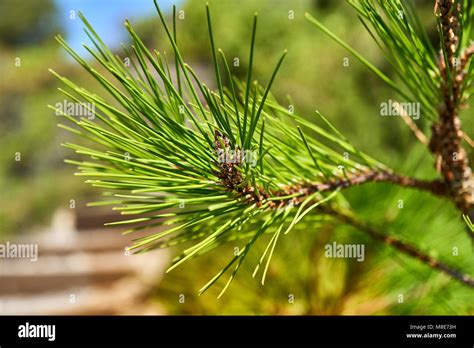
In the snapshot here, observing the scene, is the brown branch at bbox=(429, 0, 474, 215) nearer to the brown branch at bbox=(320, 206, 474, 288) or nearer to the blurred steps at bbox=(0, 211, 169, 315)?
the brown branch at bbox=(320, 206, 474, 288)

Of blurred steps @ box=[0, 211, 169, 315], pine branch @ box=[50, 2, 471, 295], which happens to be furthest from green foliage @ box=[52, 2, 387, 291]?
blurred steps @ box=[0, 211, 169, 315]

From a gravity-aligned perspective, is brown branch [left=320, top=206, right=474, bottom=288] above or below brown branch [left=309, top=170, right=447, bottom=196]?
below

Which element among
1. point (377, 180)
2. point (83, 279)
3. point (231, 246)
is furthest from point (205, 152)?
point (83, 279)

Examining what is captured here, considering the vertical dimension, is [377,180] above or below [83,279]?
above

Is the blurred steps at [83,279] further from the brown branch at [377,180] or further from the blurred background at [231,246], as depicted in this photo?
the brown branch at [377,180]

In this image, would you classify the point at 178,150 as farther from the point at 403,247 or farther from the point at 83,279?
the point at 83,279

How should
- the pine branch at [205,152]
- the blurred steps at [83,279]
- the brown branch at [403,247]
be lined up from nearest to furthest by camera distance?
the pine branch at [205,152]
the brown branch at [403,247]
the blurred steps at [83,279]

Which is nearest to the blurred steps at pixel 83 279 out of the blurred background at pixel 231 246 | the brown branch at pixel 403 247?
the blurred background at pixel 231 246
